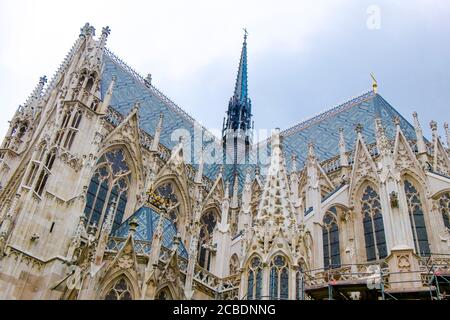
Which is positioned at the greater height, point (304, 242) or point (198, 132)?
point (198, 132)

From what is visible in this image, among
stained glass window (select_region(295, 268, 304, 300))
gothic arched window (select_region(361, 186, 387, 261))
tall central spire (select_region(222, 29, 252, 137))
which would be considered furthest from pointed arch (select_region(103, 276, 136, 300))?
tall central spire (select_region(222, 29, 252, 137))

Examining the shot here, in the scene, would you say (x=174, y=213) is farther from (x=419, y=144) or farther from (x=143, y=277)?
(x=419, y=144)

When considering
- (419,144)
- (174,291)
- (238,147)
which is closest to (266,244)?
(174,291)

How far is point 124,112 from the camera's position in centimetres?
2047

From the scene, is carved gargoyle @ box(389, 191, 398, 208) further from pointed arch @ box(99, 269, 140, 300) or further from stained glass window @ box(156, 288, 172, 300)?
pointed arch @ box(99, 269, 140, 300)

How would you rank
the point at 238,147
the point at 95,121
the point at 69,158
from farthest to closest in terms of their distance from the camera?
the point at 238,147, the point at 95,121, the point at 69,158

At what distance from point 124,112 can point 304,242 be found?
425 inches

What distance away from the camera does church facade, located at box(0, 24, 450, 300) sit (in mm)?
12234

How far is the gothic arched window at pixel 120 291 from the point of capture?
38.1ft

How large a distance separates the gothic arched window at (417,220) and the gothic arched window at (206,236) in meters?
7.51

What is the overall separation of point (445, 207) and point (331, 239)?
3957mm

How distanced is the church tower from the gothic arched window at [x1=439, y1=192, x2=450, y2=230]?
12.5m

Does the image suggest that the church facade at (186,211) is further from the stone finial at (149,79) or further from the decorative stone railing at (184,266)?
the stone finial at (149,79)

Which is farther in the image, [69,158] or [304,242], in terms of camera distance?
[69,158]
